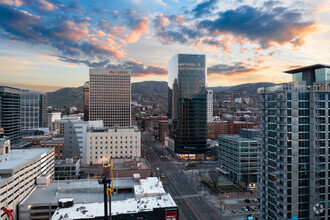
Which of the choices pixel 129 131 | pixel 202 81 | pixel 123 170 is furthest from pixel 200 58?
pixel 123 170

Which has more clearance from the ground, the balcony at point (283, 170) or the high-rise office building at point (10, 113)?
the high-rise office building at point (10, 113)

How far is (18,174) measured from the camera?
65000mm

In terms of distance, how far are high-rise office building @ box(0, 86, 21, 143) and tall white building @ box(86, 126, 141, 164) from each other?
79884mm

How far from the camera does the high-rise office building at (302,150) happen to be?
186 feet

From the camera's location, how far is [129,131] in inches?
5723

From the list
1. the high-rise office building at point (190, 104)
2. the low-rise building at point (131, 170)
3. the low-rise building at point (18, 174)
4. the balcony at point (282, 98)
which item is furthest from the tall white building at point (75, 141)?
the balcony at point (282, 98)

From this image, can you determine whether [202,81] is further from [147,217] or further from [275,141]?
Answer: [147,217]

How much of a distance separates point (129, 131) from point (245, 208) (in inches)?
3311

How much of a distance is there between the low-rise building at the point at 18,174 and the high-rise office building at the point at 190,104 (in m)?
88.9

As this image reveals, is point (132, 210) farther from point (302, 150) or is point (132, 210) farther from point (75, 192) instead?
point (302, 150)

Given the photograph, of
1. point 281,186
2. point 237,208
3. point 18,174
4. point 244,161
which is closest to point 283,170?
point 281,186

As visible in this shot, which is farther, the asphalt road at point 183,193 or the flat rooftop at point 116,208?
the asphalt road at point 183,193

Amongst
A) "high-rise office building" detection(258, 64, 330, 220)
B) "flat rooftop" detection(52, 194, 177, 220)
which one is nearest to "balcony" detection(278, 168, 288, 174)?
"high-rise office building" detection(258, 64, 330, 220)

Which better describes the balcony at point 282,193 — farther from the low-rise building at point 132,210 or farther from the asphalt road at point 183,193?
the low-rise building at point 132,210
